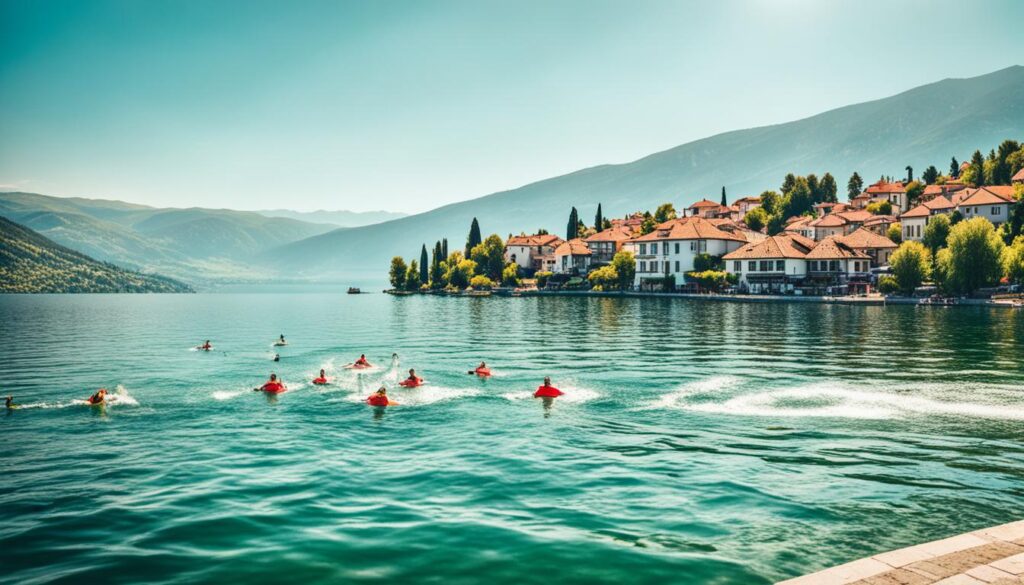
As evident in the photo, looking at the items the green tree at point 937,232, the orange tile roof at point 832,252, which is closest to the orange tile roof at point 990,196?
the green tree at point 937,232

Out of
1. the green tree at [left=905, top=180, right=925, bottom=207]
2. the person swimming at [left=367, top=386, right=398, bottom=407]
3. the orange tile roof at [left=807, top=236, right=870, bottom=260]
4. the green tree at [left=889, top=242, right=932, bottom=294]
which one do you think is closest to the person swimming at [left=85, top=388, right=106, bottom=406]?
the person swimming at [left=367, top=386, right=398, bottom=407]

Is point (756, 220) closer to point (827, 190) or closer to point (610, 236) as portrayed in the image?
point (827, 190)

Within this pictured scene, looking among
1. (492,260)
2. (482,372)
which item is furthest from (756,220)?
(482,372)

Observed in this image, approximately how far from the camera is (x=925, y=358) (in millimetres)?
47406

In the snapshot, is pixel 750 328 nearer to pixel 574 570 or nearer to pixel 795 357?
pixel 795 357

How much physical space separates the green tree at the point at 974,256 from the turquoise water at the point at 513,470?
65848 mm

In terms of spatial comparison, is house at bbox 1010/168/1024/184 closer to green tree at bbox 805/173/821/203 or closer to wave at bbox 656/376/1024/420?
green tree at bbox 805/173/821/203

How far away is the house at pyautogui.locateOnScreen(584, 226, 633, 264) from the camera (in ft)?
597

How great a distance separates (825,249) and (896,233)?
25.6 metres

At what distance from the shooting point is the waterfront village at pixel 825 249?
10675 centimetres

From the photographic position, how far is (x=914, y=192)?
563ft

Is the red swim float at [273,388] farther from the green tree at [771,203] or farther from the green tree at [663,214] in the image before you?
the green tree at [771,203]

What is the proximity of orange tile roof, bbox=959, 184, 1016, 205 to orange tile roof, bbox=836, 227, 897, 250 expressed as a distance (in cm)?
1519

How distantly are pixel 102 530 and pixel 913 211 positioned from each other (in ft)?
525
